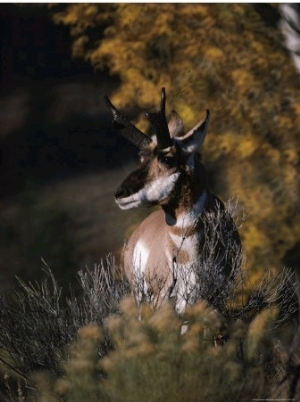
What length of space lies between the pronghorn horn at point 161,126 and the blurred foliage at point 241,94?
8.63 ft

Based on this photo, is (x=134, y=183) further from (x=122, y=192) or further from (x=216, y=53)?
(x=216, y=53)

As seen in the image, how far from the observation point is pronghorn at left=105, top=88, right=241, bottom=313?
8.16 metres

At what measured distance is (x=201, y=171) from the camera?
8.53 meters

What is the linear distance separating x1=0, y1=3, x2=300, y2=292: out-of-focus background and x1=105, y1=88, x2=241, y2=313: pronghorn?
130 cm

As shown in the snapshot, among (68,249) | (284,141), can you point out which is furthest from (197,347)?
(68,249)

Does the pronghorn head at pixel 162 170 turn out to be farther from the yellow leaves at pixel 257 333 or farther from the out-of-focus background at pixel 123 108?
the yellow leaves at pixel 257 333

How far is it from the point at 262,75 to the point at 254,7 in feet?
1.92

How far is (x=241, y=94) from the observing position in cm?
1090

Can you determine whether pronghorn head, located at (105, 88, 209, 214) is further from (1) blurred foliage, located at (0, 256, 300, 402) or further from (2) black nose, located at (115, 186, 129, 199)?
(1) blurred foliage, located at (0, 256, 300, 402)

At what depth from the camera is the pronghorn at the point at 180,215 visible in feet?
26.8

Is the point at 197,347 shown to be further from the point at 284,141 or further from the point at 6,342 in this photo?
the point at 284,141

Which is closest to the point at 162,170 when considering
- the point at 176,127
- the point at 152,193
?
the point at 152,193

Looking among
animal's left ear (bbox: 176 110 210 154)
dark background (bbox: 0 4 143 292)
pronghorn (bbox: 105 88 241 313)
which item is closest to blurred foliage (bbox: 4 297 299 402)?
pronghorn (bbox: 105 88 241 313)

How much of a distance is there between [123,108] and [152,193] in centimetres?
346
